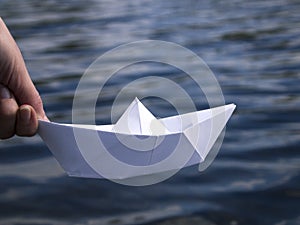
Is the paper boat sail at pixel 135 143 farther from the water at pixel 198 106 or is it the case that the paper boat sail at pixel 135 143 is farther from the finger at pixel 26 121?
the water at pixel 198 106

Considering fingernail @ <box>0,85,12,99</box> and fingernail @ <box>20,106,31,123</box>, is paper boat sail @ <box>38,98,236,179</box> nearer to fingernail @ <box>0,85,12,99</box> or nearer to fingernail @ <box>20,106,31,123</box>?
fingernail @ <box>20,106,31,123</box>

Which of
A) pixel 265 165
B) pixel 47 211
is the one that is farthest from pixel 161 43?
pixel 47 211

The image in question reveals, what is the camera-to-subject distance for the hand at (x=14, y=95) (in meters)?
1.95

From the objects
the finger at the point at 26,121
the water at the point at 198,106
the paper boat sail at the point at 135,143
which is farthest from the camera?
the water at the point at 198,106

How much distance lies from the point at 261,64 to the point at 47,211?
299cm

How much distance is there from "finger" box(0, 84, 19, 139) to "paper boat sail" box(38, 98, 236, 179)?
0.47ft

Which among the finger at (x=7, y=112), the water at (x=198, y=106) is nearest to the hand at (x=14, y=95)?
the finger at (x=7, y=112)

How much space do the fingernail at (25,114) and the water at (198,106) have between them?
895 millimetres

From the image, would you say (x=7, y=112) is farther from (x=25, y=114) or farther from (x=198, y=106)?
(x=198, y=106)

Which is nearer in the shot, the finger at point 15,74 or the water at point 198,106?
the finger at point 15,74

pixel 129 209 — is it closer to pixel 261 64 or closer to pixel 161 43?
pixel 261 64

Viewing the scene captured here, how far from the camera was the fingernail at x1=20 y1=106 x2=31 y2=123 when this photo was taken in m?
1.95

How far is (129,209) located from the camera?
2.86 meters

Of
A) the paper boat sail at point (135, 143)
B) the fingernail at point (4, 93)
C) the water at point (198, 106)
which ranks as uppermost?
the fingernail at point (4, 93)
